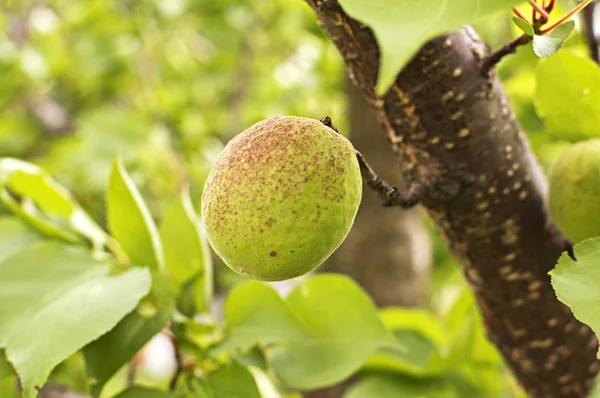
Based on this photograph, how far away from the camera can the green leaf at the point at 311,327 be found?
24.4 inches

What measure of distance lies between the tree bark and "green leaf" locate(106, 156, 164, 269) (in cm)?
27

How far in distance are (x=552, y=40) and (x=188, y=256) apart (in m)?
0.42

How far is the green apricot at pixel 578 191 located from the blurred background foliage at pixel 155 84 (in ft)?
3.43

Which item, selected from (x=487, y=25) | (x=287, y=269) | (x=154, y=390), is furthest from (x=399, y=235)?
(x=287, y=269)

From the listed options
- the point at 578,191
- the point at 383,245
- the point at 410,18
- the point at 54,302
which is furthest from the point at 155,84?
the point at 410,18

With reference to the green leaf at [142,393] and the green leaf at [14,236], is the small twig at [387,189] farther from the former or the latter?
the green leaf at [14,236]

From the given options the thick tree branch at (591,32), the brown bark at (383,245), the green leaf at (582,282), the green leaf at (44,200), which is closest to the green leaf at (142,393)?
Result: the green leaf at (44,200)

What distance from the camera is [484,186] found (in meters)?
0.57

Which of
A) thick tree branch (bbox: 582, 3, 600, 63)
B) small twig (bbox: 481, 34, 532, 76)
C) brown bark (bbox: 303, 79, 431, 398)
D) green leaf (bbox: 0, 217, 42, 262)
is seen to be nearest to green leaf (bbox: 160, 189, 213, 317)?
green leaf (bbox: 0, 217, 42, 262)

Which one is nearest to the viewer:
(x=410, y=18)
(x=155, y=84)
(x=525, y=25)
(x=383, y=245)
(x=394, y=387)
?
(x=410, y=18)

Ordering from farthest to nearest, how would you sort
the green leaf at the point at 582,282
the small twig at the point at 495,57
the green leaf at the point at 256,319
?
the green leaf at the point at 256,319 → the small twig at the point at 495,57 → the green leaf at the point at 582,282

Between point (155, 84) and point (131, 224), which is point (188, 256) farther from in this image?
point (155, 84)

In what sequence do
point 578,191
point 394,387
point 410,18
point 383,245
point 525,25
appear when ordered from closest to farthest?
point 410,18
point 525,25
point 578,191
point 394,387
point 383,245

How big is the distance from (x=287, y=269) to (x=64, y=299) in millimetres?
241
